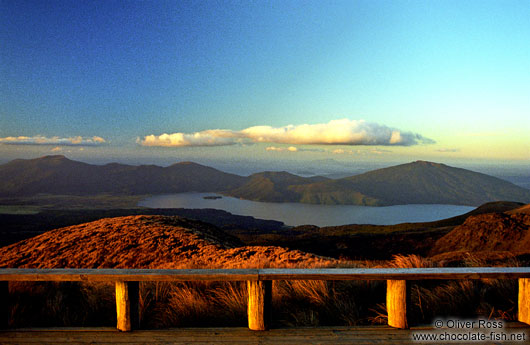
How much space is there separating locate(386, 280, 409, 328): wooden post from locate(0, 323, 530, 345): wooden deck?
87mm

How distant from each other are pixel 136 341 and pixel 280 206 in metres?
196

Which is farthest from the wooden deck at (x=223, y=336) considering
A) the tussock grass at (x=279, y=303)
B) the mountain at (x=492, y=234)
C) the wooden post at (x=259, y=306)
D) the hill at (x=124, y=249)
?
the mountain at (x=492, y=234)

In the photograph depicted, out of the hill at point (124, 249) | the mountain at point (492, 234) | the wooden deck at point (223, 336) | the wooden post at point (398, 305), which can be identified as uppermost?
the wooden post at point (398, 305)

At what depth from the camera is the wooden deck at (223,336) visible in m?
3.48

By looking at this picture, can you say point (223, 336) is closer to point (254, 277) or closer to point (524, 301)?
point (254, 277)

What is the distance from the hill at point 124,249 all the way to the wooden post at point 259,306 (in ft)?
16.7

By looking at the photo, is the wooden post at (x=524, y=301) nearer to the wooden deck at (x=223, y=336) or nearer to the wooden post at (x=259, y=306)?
the wooden deck at (x=223, y=336)

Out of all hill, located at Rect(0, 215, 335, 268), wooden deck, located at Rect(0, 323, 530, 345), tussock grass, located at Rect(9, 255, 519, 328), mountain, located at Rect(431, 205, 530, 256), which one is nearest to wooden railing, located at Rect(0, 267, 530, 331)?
wooden deck, located at Rect(0, 323, 530, 345)

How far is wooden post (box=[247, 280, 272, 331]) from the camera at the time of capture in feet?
12.2

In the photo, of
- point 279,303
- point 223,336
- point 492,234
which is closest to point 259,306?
point 223,336

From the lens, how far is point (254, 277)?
11.9 feet

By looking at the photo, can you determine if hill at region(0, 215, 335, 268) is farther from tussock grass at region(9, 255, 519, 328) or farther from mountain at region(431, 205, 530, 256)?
mountain at region(431, 205, 530, 256)

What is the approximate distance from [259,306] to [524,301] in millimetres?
2904

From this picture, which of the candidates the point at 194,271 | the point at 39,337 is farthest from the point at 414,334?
the point at 39,337
